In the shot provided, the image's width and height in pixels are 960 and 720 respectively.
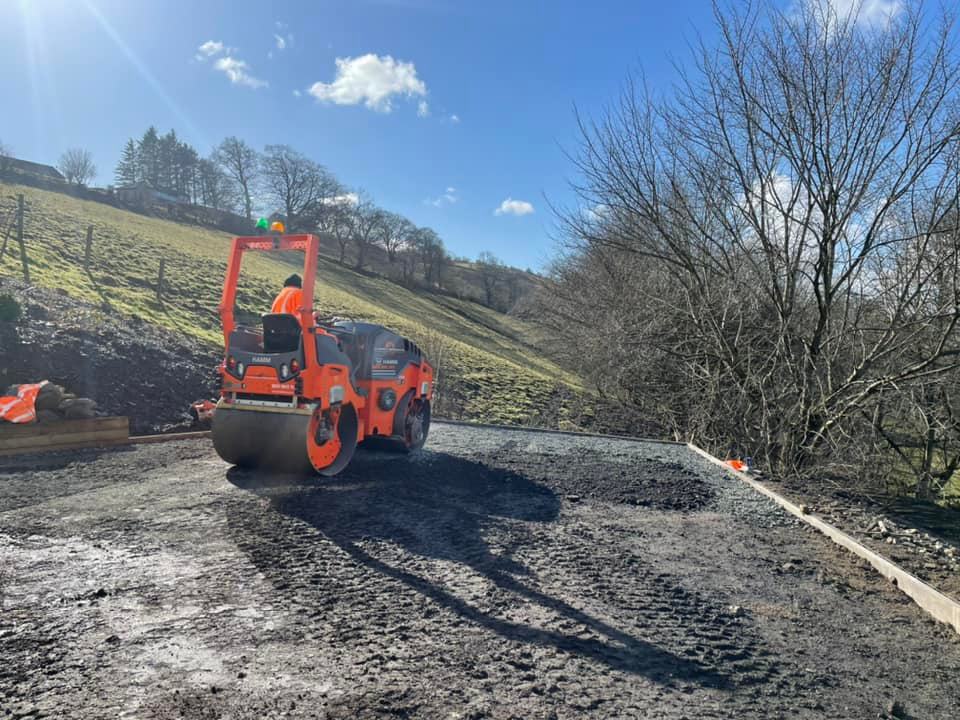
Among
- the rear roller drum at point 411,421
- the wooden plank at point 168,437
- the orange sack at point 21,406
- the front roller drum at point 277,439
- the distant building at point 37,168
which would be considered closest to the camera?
the front roller drum at point 277,439

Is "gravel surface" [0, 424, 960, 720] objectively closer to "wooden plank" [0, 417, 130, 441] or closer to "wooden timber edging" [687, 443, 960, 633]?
"wooden timber edging" [687, 443, 960, 633]

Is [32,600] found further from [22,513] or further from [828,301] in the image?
[828,301]

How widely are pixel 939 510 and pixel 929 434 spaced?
6.25 feet

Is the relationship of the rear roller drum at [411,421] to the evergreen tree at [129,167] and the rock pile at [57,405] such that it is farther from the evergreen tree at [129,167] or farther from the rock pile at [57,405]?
the evergreen tree at [129,167]

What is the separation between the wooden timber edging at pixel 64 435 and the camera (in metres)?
6.43

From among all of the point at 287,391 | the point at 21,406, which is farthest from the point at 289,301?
the point at 21,406

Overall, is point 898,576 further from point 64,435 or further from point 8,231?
point 8,231

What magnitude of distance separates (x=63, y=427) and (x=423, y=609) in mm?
5683

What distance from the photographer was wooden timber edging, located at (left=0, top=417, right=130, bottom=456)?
6434 millimetres

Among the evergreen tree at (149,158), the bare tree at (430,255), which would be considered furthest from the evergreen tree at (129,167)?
the bare tree at (430,255)

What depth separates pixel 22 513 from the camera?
4.63m

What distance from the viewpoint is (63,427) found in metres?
6.86

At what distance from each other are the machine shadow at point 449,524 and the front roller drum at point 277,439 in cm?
22

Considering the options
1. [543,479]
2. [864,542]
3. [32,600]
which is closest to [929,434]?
[864,542]
